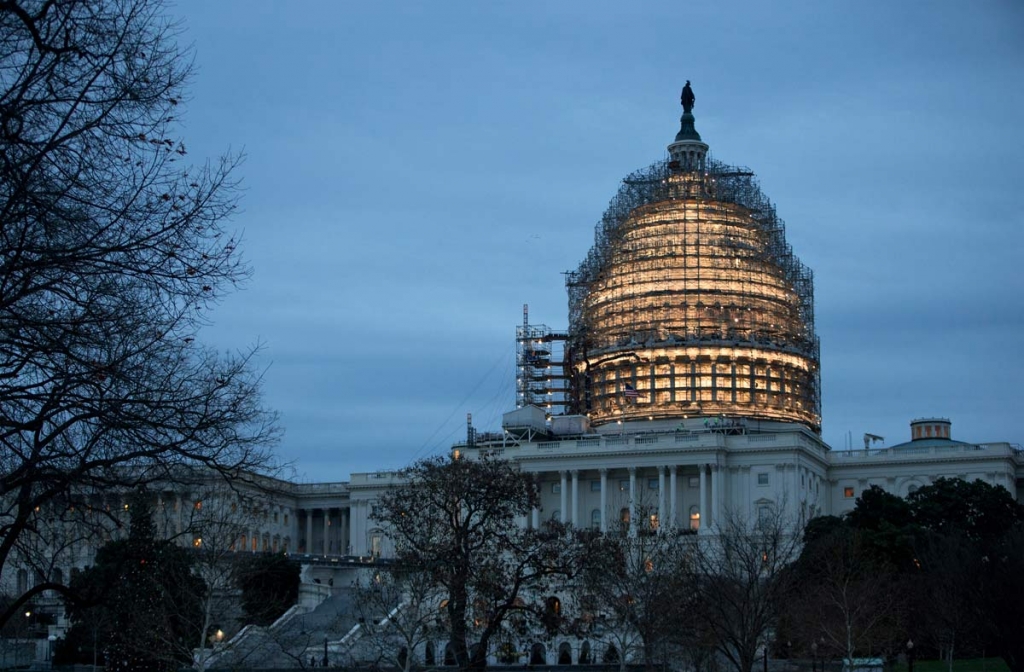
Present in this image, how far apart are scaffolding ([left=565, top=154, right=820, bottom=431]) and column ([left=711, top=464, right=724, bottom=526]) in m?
11.2

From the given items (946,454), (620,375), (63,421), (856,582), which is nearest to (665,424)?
(620,375)

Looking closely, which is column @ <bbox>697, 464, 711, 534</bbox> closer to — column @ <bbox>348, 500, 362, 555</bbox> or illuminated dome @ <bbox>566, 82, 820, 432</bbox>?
illuminated dome @ <bbox>566, 82, 820, 432</bbox>

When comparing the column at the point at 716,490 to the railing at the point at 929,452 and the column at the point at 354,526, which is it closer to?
the railing at the point at 929,452

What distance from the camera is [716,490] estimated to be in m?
135

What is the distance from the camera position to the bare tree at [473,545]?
2325 inches

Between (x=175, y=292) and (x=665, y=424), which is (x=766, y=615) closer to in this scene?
(x=175, y=292)

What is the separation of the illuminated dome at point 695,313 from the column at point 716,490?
11.0 m

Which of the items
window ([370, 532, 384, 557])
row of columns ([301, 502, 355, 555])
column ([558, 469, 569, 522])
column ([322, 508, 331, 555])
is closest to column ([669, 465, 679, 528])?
column ([558, 469, 569, 522])

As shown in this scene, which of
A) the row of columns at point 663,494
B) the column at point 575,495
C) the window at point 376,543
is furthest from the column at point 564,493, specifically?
the window at point 376,543

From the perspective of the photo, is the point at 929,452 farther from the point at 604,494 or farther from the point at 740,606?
the point at 740,606

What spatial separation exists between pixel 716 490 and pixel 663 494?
4.43m

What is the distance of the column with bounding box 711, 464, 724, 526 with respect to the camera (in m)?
135

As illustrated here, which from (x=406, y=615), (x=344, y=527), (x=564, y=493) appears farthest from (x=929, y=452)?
(x=406, y=615)

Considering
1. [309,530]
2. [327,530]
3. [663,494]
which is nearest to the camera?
[663,494]
